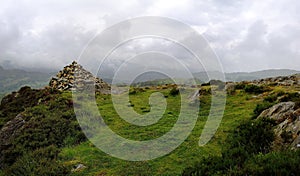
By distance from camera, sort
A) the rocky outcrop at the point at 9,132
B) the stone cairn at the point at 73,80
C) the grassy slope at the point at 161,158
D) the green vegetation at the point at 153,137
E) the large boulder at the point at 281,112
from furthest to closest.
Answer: the stone cairn at the point at 73,80
the rocky outcrop at the point at 9,132
the grassy slope at the point at 161,158
the large boulder at the point at 281,112
the green vegetation at the point at 153,137

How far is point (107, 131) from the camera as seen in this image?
22.0 m

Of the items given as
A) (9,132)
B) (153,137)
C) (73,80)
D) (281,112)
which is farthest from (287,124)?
(73,80)

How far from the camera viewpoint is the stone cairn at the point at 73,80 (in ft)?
139

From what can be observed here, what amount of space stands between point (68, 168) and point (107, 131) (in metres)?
6.65

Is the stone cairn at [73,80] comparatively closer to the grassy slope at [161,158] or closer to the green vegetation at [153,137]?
the green vegetation at [153,137]

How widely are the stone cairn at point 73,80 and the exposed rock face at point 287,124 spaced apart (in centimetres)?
3126

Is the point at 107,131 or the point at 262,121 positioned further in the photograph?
the point at 107,131

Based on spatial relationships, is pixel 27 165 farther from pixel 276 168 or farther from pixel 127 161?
pixel 276 168

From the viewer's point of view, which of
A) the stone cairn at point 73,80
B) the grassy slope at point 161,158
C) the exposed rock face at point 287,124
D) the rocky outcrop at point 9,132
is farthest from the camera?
the stone cairn at point 73,80

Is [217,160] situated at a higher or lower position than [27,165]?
higher

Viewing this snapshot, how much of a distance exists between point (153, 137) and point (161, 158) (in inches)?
139

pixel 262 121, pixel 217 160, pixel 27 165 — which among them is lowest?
pixel 27 165

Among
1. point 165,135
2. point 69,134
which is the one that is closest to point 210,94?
point 165,135

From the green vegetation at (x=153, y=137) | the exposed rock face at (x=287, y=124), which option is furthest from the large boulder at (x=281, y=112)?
the green vegetation at (x=153, y=137)
